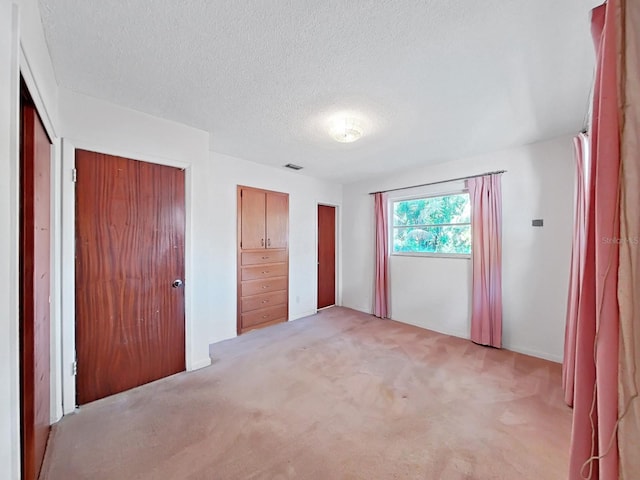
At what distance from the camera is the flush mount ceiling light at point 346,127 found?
2376mm

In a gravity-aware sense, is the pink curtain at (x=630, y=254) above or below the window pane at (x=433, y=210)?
below

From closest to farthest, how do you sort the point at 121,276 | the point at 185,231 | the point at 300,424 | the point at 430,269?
1. the point at 300,424
2. the point at 121,276
3. the point at 185,231
4. the point at 430,269

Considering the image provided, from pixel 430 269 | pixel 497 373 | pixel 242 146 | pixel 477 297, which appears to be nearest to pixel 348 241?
pixel 430 269

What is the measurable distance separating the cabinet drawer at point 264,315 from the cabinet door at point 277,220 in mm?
959

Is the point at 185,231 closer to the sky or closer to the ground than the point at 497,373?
closer to the sky

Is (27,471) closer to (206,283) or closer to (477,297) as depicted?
(206,283)

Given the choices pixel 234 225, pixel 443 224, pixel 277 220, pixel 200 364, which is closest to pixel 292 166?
pixel 277 220

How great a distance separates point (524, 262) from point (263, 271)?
10.9 feet

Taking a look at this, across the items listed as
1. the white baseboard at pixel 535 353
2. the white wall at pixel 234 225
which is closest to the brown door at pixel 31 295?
the white wall at pixel 234 225

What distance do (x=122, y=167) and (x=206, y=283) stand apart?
1576mm

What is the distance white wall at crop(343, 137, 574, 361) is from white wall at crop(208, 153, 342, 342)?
1.71 meters

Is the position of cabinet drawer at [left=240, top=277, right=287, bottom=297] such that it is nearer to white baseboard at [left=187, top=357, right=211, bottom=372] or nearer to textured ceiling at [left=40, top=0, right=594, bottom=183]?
white baseboard at [left=187, top=357, right=211, bottom=372]

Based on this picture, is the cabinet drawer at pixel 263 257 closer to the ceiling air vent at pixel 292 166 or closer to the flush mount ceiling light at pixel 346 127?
the ceiling air vent at pixel 292 166

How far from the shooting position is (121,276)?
220 cm
